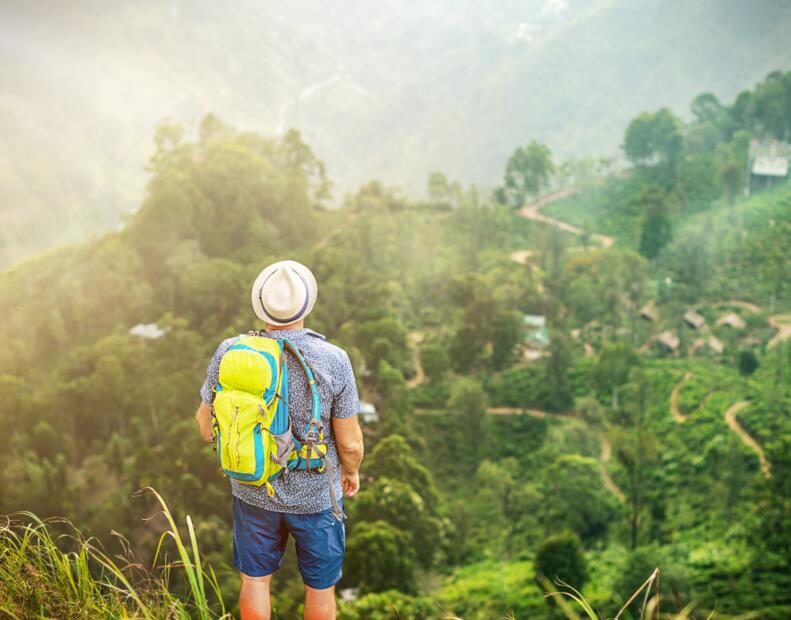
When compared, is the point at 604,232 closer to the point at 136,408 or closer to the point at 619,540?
the point at 619,540

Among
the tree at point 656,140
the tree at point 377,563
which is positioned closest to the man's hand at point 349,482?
the tree at point 377,563

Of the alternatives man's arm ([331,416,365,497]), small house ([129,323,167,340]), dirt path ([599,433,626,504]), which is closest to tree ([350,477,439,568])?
dirt path ([599,433,626,504])

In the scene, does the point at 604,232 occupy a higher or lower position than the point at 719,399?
higher

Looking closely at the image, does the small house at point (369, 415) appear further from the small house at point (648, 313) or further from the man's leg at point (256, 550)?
the man's leg at point (256, 550)

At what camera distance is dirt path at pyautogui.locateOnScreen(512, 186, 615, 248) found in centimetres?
1948

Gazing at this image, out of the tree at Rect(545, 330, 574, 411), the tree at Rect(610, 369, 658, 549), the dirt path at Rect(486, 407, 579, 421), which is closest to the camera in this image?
the tree at Rect(610, 369, 658, 549)

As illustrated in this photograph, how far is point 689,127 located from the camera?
22281mm

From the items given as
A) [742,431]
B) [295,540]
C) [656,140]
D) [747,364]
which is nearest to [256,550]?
[295,540]

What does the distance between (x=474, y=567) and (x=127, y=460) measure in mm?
5158

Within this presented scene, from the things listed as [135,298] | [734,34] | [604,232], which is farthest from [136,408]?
[734,34]

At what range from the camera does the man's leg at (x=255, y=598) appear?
170cm

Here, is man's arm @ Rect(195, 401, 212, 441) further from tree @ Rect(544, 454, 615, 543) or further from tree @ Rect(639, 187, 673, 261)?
tree @ Rect(639, 187, 673, 261)

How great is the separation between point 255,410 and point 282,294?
0.26m

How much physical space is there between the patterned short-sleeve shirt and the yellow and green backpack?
3cm
